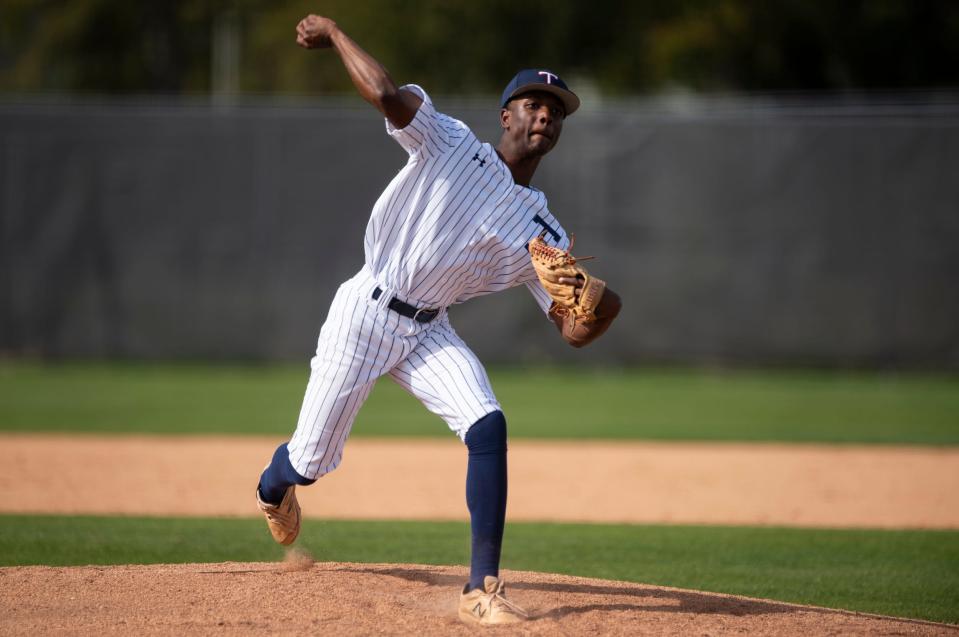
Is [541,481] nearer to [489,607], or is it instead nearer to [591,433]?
[591,433]

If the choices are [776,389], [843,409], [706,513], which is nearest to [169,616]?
[706,513]

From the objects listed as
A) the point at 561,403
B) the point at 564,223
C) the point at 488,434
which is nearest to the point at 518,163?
the point at 488,434

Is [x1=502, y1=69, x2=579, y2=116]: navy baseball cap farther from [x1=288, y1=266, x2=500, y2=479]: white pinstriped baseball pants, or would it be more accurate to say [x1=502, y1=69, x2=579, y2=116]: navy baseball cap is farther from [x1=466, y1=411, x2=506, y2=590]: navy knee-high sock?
[x1=466, y1=411, x2=506, y2=590]: navy knee-high sock

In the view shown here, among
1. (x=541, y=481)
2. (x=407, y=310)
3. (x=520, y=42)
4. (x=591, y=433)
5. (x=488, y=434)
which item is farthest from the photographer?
(x=520, y=42)

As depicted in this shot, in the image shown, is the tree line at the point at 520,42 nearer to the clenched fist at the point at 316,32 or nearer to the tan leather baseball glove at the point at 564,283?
the tan leather baseball glove at the point at 564,283

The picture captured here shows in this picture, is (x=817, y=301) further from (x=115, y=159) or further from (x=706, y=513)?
(x=115, y=159)

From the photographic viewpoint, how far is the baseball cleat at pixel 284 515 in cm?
405

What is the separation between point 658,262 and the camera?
1216 centimetres

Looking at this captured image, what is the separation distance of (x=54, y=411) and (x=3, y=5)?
14.3m

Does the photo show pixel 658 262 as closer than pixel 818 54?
Yes

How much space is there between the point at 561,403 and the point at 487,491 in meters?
7.05

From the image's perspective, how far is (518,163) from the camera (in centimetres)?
375

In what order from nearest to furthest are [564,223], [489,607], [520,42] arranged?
1. [489,607]
2. [564,223]
3. [520,42]

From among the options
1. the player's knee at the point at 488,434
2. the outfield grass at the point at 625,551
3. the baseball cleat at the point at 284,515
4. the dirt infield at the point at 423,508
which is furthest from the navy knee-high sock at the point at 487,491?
the outfield grass at the point at 625,551
